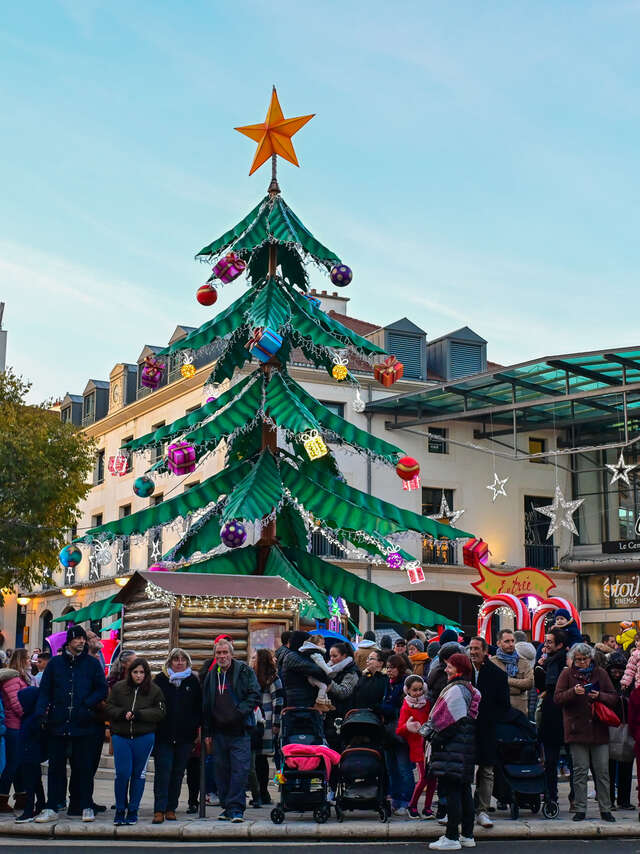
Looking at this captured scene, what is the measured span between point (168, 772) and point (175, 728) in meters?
0.44

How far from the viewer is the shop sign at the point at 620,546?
128 feet

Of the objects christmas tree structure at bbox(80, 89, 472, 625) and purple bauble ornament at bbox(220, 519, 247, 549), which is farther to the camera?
christmas tree structure at bbox(80, 89, 472, 625)

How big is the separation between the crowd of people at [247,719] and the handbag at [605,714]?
0.01 meters

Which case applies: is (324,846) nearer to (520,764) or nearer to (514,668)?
(520,764)

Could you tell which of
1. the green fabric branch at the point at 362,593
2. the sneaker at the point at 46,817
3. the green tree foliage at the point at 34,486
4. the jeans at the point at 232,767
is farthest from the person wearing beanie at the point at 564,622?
the green tree foliage at the point at 34,486

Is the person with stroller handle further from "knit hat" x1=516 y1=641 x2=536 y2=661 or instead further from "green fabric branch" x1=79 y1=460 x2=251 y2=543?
"green fabric branch" x1=79 y1=460 x2=251 y2=543

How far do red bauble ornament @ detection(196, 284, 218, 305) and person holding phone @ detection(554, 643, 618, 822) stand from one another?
9.93 m

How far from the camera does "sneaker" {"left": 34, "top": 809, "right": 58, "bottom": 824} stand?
38.1 feet

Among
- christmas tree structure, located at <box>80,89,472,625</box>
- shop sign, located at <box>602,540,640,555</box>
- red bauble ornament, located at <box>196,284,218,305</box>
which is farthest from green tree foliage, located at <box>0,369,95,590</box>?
shop sign, located at <box>602,540,640,555</box>

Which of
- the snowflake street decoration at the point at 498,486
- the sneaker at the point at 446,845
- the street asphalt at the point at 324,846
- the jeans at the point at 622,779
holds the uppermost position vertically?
the snowflake street decoration at the point at 498,486

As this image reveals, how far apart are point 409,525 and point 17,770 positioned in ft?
27.5

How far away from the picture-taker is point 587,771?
40.3ft

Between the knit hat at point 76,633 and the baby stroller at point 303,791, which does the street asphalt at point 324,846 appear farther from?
the knit hat at point 76,633

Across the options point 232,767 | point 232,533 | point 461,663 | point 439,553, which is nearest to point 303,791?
point 232,767
